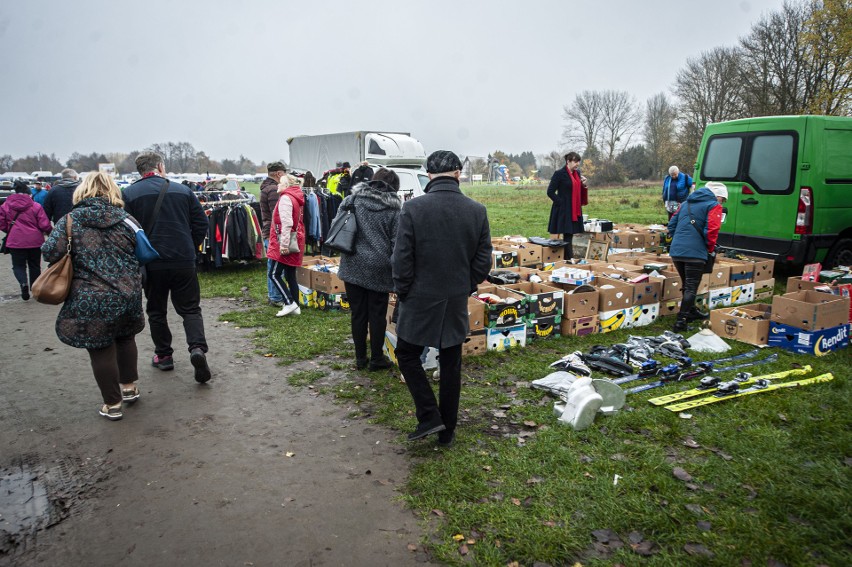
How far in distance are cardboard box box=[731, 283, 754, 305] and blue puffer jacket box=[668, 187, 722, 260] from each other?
1829 mm

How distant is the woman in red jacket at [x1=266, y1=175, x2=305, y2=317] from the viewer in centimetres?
721

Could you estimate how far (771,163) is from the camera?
Answer: 8.73 metres

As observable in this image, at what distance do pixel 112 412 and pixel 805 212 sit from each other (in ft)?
30.9

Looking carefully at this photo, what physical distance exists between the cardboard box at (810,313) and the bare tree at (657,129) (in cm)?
4426

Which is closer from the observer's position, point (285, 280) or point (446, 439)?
point (446, 439)

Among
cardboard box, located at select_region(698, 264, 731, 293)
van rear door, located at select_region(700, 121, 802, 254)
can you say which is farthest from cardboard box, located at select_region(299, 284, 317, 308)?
van rear door, located at select_region(700, 121, 802, 254)

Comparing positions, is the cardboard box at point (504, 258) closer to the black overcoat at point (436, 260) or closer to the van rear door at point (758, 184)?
the van rear door at point (758, 184)

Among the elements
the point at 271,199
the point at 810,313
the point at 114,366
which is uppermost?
the point at 271,199

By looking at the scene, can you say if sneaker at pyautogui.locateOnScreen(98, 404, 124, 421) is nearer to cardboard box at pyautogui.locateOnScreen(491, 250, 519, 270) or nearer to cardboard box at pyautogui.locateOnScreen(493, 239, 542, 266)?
cardboard box at pyautogui.locateOnScreen(491, 250, 519, 270)

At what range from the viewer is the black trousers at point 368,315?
17.8 feet

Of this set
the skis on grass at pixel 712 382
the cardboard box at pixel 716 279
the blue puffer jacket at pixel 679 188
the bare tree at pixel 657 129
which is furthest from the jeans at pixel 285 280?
the bare tree at pixel 657 129

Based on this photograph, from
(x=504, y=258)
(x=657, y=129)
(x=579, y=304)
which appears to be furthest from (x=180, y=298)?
(x=657, y=129)

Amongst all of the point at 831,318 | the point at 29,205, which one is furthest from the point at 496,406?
the point at 29,205

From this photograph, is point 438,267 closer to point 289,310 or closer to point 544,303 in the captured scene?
point 544,303
